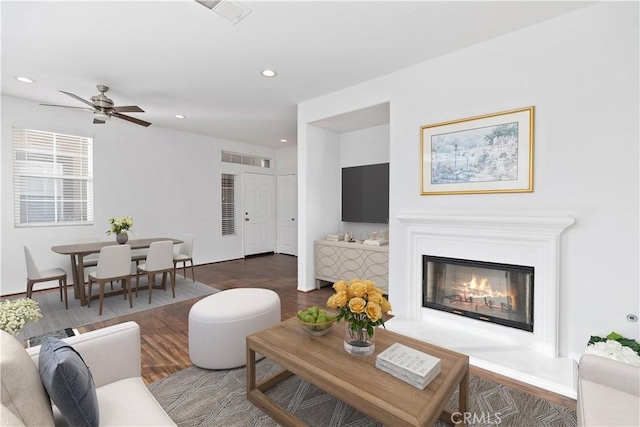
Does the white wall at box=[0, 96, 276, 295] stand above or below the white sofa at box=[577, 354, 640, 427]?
above

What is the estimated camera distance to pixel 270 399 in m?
1.84

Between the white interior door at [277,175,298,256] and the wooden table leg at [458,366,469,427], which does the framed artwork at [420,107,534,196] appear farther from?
the white interior door at [277,175,298,256]

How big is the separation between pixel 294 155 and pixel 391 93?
4.22 meters

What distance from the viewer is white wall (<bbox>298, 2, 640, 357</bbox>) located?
6.96 ft

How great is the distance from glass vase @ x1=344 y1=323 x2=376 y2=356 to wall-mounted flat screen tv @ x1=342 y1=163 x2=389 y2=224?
272 cm

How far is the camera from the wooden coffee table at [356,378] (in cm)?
125

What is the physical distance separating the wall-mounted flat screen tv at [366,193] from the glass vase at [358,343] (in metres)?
2.72

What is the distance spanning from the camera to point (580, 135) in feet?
7.48

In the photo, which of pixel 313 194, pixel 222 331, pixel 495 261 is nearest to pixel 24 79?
pixel 313 194

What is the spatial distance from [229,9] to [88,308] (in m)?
3.73

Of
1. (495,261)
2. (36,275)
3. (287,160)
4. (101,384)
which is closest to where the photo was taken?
(101,384)

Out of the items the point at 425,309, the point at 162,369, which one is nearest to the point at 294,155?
the point at 425,309

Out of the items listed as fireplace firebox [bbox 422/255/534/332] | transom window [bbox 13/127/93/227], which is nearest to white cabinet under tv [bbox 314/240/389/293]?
fireplace firebox [bbox 422/255/534/332]

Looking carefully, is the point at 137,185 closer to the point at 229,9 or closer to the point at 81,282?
the point at 81,282
